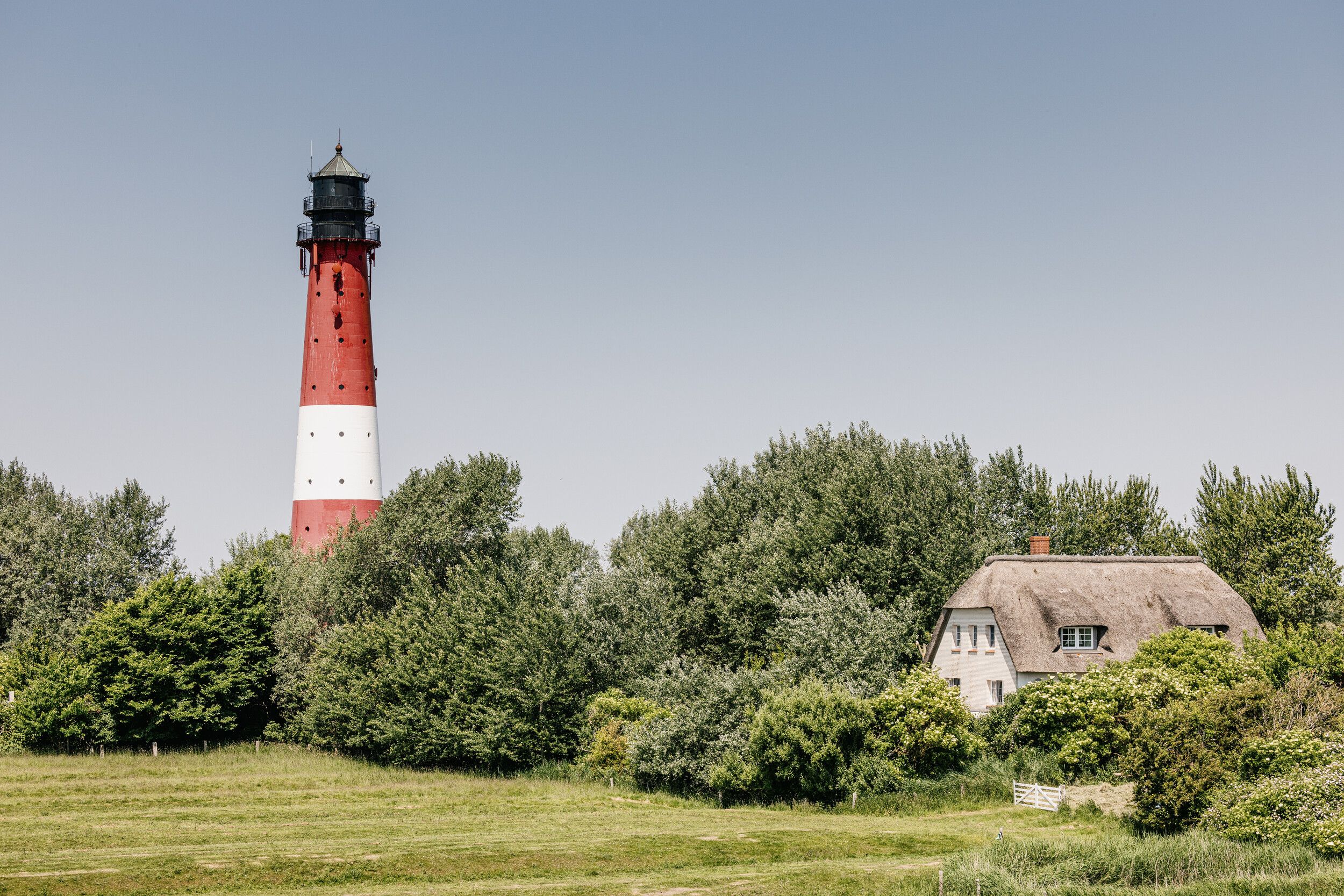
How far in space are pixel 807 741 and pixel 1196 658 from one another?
49.4 feet

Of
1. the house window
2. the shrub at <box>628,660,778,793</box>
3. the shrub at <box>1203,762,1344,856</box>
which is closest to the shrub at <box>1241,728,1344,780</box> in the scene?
the shrub at <box>1203,762,1344,856</box>

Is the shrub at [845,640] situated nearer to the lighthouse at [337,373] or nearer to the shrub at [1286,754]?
the shrub at [1286,754]

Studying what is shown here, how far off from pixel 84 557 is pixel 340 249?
73.7 feet

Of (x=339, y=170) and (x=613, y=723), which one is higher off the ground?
(x=339, y=170)

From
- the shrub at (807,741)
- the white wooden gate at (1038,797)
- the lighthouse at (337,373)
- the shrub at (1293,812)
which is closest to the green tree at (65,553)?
the lighthouse at (337,373)

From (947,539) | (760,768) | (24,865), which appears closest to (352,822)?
(24,865)

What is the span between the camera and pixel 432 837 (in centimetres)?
3866

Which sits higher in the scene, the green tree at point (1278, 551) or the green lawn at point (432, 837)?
the green tree at point (1278, 551)

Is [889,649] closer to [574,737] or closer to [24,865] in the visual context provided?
[574,737]

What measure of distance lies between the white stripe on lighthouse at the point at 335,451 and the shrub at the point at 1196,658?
122 ft

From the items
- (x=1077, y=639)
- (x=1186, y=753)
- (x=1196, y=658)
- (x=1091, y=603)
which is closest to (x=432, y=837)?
(x=1186, y=753)

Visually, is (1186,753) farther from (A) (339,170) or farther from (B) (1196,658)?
(A) (339,170)

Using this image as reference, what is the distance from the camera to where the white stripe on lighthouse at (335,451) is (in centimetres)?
6406

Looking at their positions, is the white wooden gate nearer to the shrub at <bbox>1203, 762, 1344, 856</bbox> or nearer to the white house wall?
the white house wall
